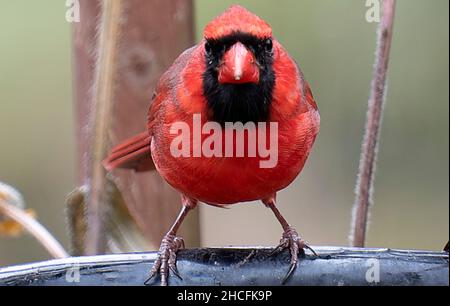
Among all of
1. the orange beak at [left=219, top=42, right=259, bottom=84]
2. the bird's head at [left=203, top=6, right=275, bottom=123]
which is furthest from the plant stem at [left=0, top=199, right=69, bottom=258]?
the orange beak at [left=219, top=42, right=259, bottom=84]

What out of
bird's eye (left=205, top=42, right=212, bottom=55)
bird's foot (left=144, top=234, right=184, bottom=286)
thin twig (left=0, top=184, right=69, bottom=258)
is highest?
bird's eye (left=205, top=42, right=212, bottom=55)

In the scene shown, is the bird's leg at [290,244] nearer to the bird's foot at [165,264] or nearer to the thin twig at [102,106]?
the bird's foot at [165,264]

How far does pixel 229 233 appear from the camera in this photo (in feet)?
14.2

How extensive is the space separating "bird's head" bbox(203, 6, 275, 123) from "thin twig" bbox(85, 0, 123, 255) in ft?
0.72

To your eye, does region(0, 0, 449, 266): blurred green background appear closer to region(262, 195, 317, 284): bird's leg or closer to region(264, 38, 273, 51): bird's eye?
region(262, 195, 317, 284): bird's leg

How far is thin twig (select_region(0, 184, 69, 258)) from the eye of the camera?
2.14 metres

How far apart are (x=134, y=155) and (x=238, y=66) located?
79cm

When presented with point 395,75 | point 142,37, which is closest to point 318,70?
point 395,75

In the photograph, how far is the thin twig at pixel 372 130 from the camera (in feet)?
6.59

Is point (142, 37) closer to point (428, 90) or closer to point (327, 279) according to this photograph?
point (327, 279)

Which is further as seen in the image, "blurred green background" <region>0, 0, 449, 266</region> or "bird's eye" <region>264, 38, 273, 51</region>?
"blurred green background" <region>0, 0, 449, 266</region>

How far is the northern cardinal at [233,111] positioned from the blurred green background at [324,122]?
1649 mm

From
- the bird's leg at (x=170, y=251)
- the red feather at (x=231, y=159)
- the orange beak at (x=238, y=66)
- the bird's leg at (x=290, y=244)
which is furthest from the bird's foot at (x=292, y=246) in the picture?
the orange beak at (x=238, y=66)
